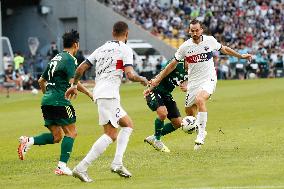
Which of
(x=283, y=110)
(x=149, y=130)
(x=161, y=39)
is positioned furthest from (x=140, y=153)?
(x=161, y=39)

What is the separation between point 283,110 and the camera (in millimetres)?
27406

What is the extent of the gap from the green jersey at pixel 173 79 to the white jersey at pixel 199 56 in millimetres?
269

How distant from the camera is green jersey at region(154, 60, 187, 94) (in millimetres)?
18109

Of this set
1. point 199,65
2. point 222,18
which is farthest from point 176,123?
point 222,18

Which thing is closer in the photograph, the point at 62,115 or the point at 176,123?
the point at 62,115

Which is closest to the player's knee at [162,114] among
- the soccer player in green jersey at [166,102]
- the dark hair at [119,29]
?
the soccer player in green jersey at [166,102]

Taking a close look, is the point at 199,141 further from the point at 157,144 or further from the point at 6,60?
the point at 6,60

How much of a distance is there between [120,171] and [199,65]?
4.88 meters

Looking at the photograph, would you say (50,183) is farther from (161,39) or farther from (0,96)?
(161,39)

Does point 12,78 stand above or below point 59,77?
below

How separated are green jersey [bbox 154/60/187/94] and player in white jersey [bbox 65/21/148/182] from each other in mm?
4594

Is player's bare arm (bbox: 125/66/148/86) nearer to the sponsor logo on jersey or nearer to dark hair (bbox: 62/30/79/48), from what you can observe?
dark hair (bbox: 62/30/79/48)

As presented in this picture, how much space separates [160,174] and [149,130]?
879cm

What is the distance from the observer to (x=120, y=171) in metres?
13.4
